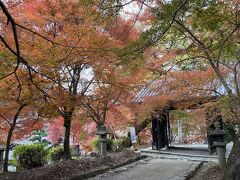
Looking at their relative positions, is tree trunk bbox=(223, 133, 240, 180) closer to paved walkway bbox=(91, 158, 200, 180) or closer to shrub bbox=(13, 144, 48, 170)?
paved walkway bbox=(91, 158, 200, 180)

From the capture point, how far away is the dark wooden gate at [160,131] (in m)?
16.1

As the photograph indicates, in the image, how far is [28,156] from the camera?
38.0ft

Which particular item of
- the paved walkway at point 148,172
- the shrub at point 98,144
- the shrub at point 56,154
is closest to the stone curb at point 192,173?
the paved walkway at point 148,172

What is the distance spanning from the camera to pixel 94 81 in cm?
1195

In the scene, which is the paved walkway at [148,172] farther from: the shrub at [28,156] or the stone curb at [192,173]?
the shrub at [28,156]

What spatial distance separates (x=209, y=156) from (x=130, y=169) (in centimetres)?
429

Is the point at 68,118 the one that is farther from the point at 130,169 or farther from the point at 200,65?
the point at 200,65

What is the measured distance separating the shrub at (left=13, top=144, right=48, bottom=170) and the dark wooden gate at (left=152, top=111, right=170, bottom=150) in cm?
625

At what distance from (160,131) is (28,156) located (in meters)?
7.06

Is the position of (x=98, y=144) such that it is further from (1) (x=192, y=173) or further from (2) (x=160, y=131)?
(1) (x=192, y=173)

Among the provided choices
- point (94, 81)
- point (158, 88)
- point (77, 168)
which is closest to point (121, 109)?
point (158, 88)

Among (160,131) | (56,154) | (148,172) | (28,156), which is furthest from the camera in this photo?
(160,131)

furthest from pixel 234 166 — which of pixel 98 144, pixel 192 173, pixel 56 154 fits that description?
pixel 98 144

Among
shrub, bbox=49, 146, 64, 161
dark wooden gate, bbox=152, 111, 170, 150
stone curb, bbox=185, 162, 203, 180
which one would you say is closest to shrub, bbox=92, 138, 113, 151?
shrub, bbox=49, 146, 64, 161
